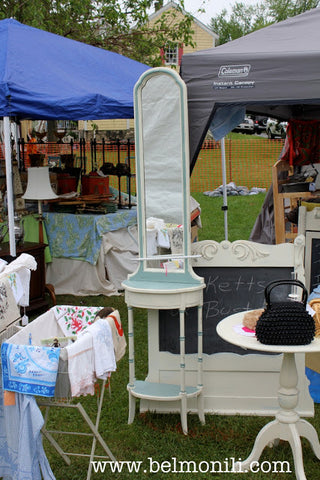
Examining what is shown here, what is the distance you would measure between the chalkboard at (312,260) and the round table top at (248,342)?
6.49ft

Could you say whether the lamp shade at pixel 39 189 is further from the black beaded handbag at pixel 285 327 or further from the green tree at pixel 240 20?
the green tree at pixel 240 20

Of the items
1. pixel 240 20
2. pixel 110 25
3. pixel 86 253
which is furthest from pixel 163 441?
pixel 240 20

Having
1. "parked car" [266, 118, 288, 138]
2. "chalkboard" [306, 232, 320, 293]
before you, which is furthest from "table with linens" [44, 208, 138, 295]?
"parked car" [266, 118, 288, 138]

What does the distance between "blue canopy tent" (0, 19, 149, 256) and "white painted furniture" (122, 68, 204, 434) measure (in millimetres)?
2026

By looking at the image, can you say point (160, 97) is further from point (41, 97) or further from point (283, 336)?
point (41, 97)

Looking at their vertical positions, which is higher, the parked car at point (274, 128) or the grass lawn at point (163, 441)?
the parked car at point (274, 128)

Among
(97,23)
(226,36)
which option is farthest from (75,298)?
(226,36)

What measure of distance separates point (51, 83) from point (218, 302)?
10.2 feet

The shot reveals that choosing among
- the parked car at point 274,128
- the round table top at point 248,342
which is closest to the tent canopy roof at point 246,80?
the round table top at point 248,342

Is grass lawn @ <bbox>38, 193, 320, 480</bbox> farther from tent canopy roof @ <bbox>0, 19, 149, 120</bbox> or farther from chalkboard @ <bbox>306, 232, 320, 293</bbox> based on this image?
tent canopy roof @ <bbox>0, 19, 149, 120</bbox>

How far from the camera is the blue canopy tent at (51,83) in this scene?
540cm

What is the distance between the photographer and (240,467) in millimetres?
3350

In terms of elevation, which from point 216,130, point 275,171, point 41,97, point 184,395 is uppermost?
point 41,97

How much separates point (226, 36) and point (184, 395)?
52.1m
